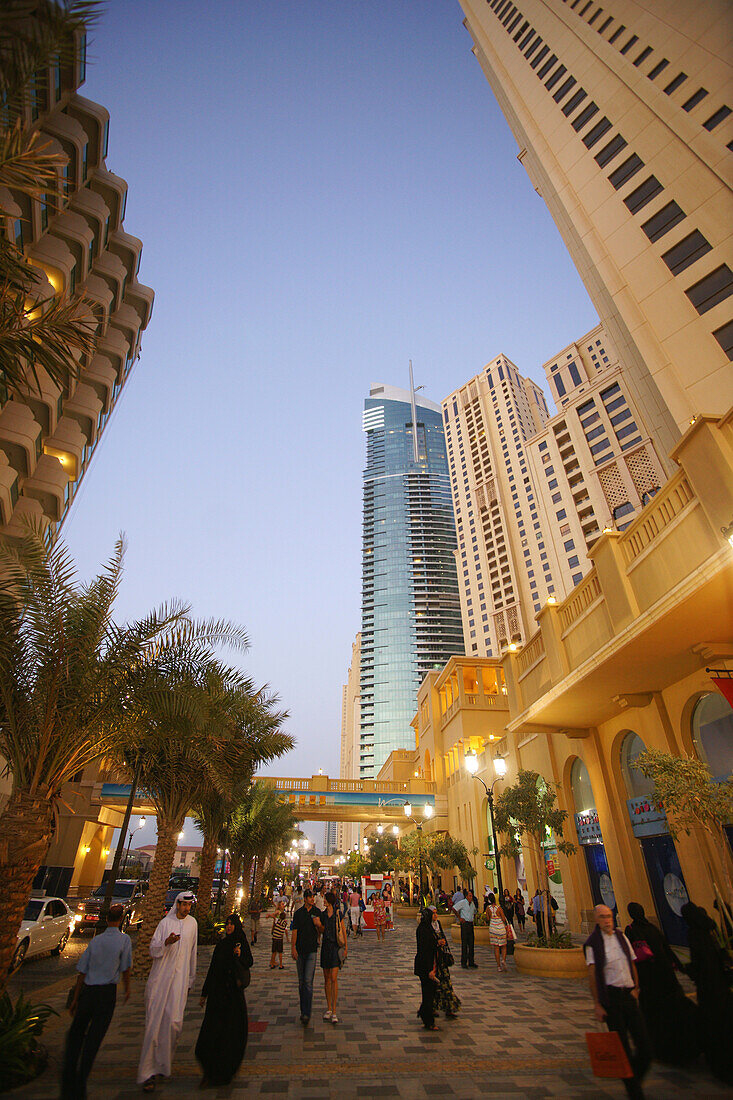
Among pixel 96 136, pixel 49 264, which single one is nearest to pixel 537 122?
pixel 96 136

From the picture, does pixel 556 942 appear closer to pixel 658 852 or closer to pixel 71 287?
pixel 658 852

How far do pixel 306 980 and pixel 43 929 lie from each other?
8.92 metres

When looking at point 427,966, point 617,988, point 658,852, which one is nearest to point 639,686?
point 658,852

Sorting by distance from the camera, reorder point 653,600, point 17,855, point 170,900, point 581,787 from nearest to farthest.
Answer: point 17,855 → point 653,600 → point 581,787 → point 170,900

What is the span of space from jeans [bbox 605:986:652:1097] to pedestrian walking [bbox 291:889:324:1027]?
4.14 m

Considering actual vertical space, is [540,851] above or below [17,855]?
above

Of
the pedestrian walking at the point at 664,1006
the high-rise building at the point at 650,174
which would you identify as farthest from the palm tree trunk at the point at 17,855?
the high-rise building at the point at 650,174

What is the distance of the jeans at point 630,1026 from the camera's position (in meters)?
4.67

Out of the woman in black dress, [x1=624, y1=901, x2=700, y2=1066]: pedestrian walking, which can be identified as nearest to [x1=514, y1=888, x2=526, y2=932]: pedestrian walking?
[x1=624, y1=901, x2=700, y2=1066]: pedestrian walking

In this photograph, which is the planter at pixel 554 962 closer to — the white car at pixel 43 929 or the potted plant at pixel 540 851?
the potted plant at pixel 540 851

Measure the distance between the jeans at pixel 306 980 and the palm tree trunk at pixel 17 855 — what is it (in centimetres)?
365

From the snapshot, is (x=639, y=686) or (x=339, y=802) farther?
(x=339, y=802)

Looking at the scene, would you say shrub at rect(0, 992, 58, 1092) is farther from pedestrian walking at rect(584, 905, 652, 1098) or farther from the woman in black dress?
pedestrian walking at rect(584, 905, 652, 1098)

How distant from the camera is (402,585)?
138 metres
